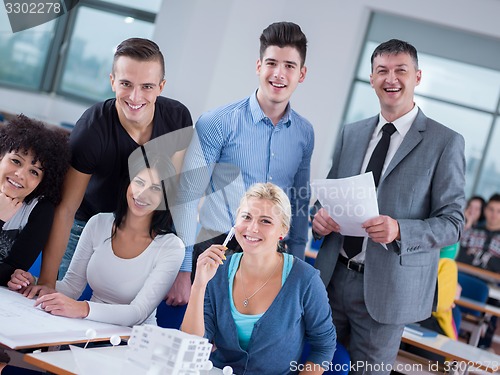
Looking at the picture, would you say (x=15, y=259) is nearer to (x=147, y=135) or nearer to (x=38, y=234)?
(x=38, y=234)

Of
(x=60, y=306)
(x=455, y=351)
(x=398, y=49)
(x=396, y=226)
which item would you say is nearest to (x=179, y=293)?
(x=60, y=306)

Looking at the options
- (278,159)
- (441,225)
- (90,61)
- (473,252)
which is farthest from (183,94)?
(441,225)

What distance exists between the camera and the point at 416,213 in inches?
106

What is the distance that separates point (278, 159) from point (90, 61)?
6713 mm

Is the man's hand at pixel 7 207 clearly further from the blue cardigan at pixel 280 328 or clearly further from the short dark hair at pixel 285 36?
the short dark hair at pixel 285 36

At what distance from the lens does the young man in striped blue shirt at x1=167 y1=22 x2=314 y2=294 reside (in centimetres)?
283

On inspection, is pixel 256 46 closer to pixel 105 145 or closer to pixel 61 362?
pixel 105 145

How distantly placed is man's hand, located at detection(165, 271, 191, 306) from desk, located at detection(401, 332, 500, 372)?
121cm

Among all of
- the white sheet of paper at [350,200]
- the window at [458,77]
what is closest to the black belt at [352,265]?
the white sheet of paper at [350,200]

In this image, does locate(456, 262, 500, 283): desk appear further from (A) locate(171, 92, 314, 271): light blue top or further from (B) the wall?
(A) locate(171, 92, 314, 271): light blue top

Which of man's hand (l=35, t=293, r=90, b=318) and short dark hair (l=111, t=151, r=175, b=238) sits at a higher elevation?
short dark hair (l=111, t=151, r=175, b=238)

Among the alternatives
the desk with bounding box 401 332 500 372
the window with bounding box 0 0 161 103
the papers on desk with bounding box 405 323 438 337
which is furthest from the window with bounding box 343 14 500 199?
the desk with bounding box 401 332 500 372

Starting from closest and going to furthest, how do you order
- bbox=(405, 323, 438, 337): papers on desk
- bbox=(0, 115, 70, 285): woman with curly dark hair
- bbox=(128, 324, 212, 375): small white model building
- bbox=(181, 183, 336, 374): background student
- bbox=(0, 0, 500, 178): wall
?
bbox=(128, 324, 212, 375): small white model building < bbox=(181, 183, 336, 374): background student < bbox=(0, 115, 70, 285): woman with curly dark hair < bbox=(405, 323, 438, 337): papers on desk < bbox=(0, 0, 500, 178): wall

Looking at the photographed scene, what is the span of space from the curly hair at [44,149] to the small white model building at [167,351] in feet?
3.25
